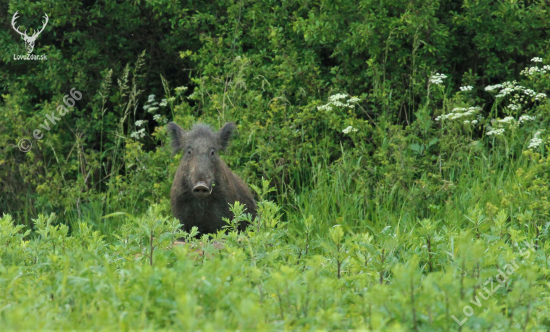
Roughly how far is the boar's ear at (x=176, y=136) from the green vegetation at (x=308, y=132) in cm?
72

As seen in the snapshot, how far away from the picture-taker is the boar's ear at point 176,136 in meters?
7.18

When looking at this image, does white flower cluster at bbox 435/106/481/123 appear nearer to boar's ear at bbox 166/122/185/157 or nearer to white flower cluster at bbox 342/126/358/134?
white flower cluster at bbox 342/126/358/134

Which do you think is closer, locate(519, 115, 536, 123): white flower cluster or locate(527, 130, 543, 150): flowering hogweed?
locate(527, 130, 543, 150): flowering hogweed

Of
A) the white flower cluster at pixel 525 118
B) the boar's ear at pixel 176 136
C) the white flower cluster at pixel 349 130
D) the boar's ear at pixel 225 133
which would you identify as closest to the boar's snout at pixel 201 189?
the boar's ear at pixel 225 133

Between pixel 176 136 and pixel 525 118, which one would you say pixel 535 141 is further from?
pixel 176 136

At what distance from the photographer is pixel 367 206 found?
7.17 m

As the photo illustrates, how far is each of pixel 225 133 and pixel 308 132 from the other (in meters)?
1.70

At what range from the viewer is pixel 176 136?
7.26 meters

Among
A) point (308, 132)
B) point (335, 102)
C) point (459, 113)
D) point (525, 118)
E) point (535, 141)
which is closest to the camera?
point (535, 141)

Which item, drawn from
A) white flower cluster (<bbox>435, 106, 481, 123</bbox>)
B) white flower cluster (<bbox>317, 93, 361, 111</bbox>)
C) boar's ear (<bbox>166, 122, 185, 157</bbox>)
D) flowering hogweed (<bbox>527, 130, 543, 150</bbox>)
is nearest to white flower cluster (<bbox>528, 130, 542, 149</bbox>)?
flowering hogweed (<bbox>527, 130, 543, 150</bbox>)

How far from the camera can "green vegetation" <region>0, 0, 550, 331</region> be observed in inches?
179

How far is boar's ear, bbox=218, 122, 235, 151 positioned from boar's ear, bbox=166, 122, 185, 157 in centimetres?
43

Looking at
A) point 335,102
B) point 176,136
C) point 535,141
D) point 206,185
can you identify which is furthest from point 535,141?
point 176,136

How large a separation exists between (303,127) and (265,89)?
35.6 inches
